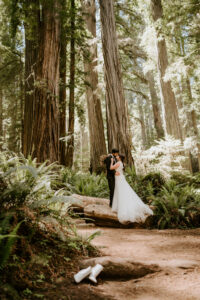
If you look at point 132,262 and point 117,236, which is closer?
point 132,262

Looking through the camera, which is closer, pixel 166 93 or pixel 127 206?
pixel 127 206

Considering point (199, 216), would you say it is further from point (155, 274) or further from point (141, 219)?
point (155, 274)

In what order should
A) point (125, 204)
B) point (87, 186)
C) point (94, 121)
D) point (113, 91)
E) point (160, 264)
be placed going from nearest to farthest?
point (160, 264), point (125, 204), point (87, 186), point (113, 91), point (94, 121)

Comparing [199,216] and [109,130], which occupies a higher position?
[109,130]

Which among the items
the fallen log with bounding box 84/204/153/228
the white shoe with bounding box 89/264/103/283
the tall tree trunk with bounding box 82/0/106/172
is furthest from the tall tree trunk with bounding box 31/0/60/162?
the tall tree trunk with bounding box 82/0/106/172

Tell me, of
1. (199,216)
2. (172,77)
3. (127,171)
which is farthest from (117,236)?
(172,77)

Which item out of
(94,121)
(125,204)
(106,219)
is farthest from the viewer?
(94,121)

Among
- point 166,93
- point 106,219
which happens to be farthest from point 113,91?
point 106,219

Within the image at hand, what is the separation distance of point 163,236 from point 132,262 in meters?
2.23

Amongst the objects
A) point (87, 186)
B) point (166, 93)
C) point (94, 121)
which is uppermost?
point (166, 93)

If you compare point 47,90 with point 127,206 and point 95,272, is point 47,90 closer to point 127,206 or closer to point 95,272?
point 127,206

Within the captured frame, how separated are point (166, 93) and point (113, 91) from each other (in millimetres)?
3593

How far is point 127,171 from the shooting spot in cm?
866

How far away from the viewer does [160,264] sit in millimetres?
2891
